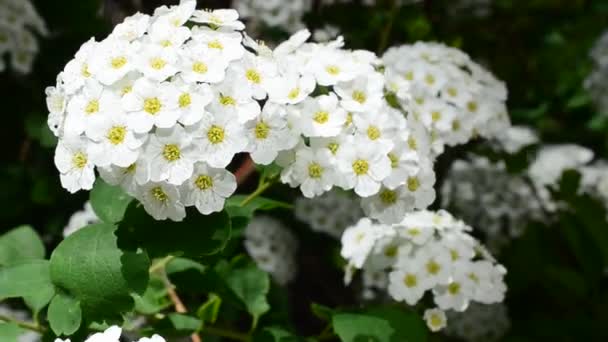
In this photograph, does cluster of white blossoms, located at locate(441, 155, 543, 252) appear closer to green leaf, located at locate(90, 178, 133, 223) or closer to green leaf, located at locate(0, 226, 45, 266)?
green leaf, located at locate(0, 226, 45, 266)

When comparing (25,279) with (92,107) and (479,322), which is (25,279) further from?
(479,322)

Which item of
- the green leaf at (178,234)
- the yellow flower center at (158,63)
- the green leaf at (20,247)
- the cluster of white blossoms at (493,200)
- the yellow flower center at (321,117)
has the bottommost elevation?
the cluster of white blossoms at (493,200)

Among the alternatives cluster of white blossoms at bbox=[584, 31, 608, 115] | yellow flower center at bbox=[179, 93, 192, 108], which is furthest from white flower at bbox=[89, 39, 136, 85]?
cluster of white blossoms at bbox=[584, 31, 608, 115]

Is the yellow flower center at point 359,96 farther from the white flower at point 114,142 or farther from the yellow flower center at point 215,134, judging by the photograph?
the white flower at point 114,142

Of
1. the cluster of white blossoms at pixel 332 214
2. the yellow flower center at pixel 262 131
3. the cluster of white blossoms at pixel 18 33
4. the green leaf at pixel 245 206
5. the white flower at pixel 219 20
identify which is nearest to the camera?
the yellow flower center at pixel 262 131

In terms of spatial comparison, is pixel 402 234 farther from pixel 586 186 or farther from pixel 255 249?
pixel 586 186

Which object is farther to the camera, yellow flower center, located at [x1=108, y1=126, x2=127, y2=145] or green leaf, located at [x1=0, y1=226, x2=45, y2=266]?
green leaf, located at [x1=0, y1=226, x2=45, y2=266]

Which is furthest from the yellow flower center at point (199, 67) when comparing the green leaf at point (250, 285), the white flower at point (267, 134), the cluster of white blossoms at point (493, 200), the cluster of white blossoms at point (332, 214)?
the cluster of white blossoms at point (493, 200)

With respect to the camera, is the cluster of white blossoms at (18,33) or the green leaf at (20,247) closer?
the green leaf at (20,247)
